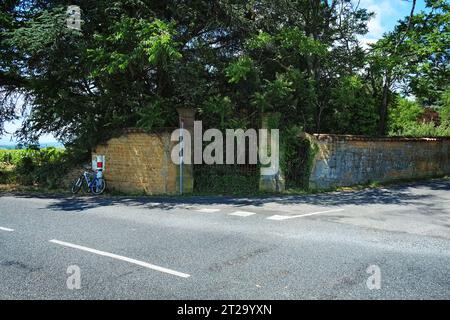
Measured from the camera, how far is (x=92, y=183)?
40.6 ft

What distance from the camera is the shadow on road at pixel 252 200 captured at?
9781mm

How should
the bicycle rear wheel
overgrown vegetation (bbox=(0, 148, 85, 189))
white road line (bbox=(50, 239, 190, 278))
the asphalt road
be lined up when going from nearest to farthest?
the asphalt road, white road line (bbox=(50, 239, 190, 278)), the bicycle rear wheel, overgrown vegetation (bbox=(0, 148, 85, 189))

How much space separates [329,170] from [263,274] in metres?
9.17

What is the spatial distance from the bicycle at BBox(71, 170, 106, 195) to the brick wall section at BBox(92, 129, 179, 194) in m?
0.52

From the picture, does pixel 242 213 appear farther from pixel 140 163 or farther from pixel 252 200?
pixel 140 163

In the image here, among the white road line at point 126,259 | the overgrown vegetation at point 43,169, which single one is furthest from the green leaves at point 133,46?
the white road line at point 126,259

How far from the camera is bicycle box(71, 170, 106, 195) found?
40.4 ft

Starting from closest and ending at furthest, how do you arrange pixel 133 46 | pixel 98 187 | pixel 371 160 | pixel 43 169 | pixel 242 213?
pixel 242 213 → pixel 133 46 → pixel 98 187 → pixel 371 160 → pixel 43 169

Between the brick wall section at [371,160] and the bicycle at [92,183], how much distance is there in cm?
717

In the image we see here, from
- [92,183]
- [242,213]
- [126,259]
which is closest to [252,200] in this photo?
[242,213]

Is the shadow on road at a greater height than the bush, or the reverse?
the bush

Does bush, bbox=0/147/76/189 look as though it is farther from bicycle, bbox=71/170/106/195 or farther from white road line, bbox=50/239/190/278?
white road line, bbox=50/239/190/278

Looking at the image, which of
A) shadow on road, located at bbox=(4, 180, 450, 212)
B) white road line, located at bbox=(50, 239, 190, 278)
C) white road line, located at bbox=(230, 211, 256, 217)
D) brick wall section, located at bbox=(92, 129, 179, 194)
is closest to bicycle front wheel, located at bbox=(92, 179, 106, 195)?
brick wall section, located at bbox=(92, 129, 179, 194)

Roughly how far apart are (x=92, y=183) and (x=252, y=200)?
565 cm
